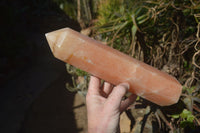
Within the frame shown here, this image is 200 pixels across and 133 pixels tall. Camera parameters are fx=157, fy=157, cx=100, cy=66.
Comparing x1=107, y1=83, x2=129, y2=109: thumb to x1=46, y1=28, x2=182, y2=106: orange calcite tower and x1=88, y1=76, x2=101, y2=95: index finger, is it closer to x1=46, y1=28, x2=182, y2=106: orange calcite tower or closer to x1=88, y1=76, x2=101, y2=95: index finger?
x1=46, y1=28, x2=182, y2=106: orange calcite tower

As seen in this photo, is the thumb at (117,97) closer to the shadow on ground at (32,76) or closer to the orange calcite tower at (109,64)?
the orange calcite tower at (109,64)

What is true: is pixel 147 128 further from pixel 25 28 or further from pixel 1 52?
pixel 25 28

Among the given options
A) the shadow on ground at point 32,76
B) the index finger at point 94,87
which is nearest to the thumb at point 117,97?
the index finger at point 94,87

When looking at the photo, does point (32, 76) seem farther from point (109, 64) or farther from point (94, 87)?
point (109, 64)

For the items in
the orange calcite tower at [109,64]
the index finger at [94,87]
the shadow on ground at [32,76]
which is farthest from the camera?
the shadow on ground at [32,76]

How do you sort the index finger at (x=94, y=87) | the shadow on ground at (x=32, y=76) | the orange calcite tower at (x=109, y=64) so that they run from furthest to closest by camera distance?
the shadow on ground at (x=32, y=76), the index finger at (x=94, y=87), the orange calcite tower at (x=109, y=64)
